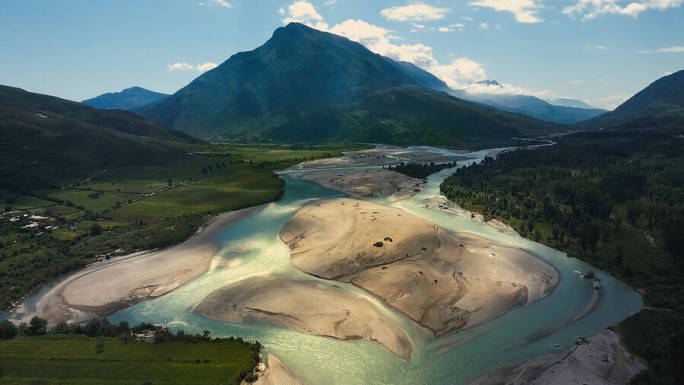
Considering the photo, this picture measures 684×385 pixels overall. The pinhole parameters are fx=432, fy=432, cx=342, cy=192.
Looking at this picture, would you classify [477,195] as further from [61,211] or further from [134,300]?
[61,211]

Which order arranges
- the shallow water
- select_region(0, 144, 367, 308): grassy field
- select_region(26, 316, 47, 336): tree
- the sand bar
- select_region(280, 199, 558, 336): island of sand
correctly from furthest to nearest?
1. select_region(0, 144, 367, 308): grassy field
2. select_region(280, 199, 558, 336): island of sand
3. select_region(26, 316, 47, 336): tree
4. the shallow water
5. the sand bar

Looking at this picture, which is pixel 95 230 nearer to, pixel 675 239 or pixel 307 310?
pixel 307 310

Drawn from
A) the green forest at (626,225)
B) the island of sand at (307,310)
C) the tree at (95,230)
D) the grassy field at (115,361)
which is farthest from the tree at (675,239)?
the tree at (95,230)

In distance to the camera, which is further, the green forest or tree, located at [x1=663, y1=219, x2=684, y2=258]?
tree, located at [x1=663, y1=219, x2=684, y2=258]

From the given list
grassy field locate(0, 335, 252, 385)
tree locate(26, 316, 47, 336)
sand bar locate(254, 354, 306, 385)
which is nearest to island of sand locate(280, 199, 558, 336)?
sand bar locate(254, 354, 306, 385)

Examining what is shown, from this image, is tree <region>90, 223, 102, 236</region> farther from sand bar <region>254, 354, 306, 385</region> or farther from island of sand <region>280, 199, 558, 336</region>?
sand bar <region>254, 354, 306, 385</region>

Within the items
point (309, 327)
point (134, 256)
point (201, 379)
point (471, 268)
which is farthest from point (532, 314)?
point (134, 256)

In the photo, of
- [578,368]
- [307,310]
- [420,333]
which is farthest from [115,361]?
[578,368]
